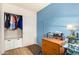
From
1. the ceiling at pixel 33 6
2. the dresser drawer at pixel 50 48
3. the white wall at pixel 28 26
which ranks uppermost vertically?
the ceiling at pixel 33 6

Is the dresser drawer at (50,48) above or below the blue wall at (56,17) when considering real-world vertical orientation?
below

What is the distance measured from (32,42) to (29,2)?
0.50 meters

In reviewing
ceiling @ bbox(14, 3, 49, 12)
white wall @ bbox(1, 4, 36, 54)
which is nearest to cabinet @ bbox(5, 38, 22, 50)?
white wall @ bbox(1, 4, 36, 54)

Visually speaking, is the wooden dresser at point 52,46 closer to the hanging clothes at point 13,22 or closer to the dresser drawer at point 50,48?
the dresser drawer at point 50,48

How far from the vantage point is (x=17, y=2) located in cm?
146

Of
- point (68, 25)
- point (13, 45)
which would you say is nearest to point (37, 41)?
point (13, 45)

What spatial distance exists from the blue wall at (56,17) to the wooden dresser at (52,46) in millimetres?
76

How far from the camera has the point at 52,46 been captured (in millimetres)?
1518

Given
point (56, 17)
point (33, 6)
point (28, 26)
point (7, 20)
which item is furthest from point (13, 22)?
point (56, 17)

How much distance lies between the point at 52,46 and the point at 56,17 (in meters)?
0.36

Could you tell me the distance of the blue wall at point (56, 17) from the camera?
145cm

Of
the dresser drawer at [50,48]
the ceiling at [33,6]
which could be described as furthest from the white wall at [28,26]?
the dresser drawer at [50,48]

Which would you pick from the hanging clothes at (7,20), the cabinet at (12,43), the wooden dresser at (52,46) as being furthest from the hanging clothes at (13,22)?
the wooden dresser at (52,46)
